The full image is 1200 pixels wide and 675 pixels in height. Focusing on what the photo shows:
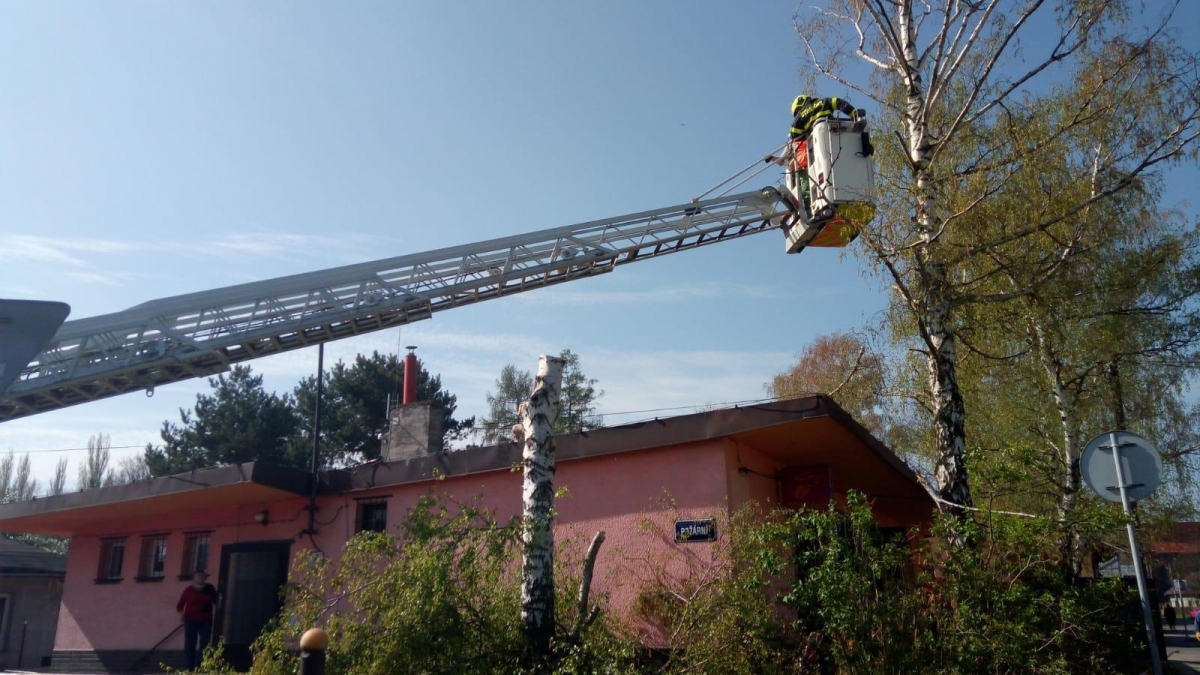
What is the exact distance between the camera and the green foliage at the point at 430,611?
23.3 feet

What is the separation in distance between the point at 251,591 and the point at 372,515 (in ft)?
9.21

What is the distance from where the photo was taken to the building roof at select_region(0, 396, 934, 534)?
1017 centimetres

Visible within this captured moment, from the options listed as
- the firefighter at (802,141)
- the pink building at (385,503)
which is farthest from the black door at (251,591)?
the firefighter at (802,141)

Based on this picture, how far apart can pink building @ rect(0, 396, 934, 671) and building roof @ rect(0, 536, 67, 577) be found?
6358 millimetres

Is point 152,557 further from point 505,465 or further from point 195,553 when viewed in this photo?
point 505,465

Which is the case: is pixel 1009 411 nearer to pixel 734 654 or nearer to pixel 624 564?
pixel 624 564

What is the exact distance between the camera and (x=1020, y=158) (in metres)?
10.6

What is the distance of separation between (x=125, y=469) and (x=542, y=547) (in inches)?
2371

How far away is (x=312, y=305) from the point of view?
11539mm

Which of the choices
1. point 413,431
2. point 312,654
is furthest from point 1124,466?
point 413,431

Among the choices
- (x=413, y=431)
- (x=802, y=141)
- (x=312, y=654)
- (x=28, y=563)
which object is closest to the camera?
(x=312, y=654)

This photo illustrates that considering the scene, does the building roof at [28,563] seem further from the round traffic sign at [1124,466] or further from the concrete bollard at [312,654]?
the round traffic sign at [1124,466]

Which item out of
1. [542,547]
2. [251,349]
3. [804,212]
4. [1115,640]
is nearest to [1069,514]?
[1115,640]

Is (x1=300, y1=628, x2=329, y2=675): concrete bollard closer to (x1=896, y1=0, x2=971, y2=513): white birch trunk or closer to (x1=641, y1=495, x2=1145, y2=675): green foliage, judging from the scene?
(x1=641, y1=495, x2=1145, y2=675): green foliage
